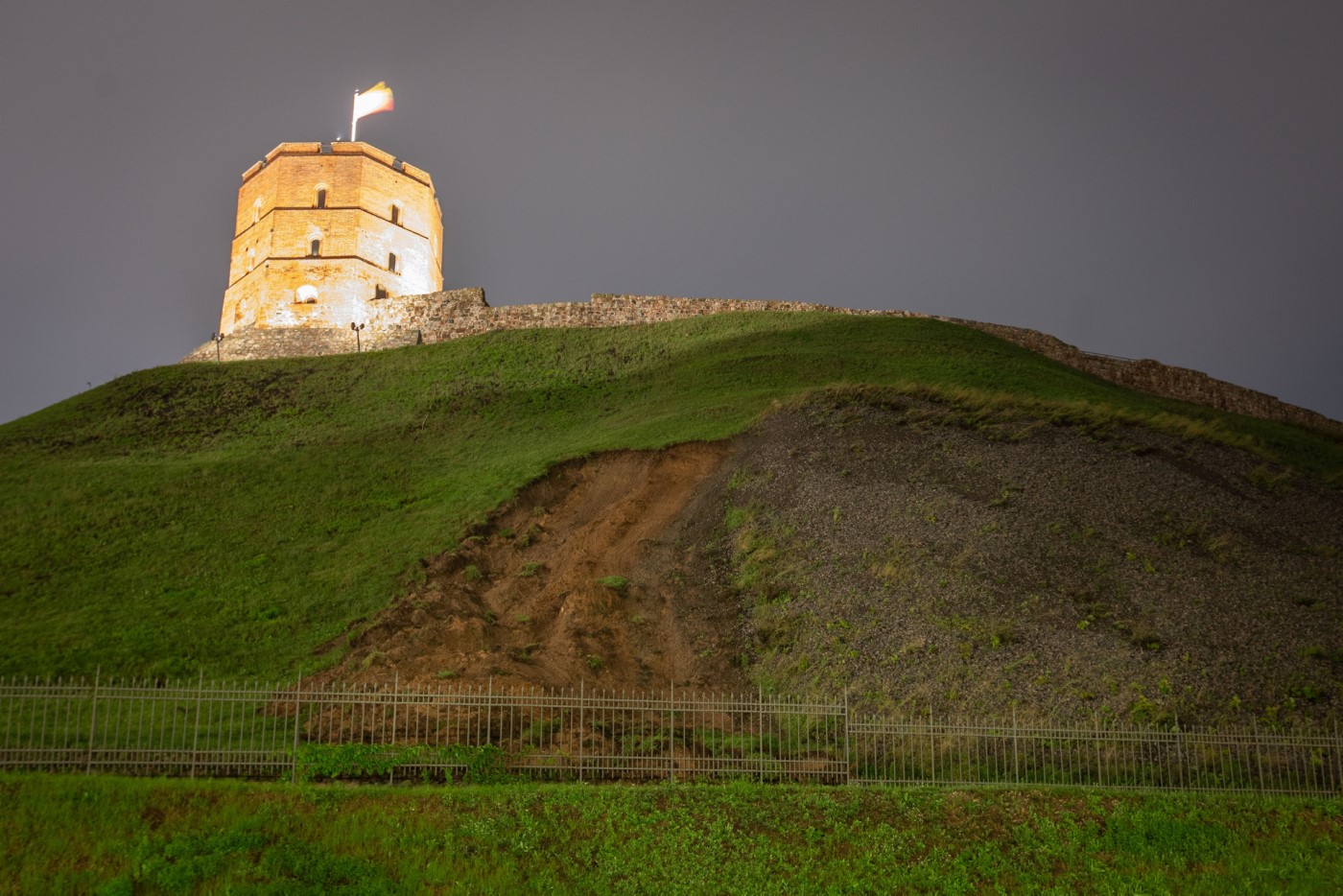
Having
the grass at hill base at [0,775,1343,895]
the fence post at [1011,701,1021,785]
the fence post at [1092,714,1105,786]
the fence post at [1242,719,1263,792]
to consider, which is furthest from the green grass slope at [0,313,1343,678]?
the fence post at [1242,719,1263,792]

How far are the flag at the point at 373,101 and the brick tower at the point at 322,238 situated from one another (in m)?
3.22

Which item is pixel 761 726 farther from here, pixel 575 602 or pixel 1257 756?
pixel 575 602

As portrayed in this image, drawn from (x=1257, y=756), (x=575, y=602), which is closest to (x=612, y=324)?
(x=575, y=602)

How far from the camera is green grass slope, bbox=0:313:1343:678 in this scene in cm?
2145

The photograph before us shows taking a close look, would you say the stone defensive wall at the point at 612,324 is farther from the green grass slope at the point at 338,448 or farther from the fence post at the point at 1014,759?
the fence post at the point at 1014,759

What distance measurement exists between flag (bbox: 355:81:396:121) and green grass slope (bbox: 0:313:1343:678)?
16.7m

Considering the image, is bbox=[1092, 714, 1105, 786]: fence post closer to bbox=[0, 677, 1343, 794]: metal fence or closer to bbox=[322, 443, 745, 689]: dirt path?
bbox=[0, 677, 1343, 794]: metal fence

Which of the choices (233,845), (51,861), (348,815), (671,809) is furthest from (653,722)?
(51,861)

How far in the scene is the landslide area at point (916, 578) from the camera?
17.2 meters

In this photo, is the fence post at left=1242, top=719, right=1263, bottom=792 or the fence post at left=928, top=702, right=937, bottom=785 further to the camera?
the fence post at left=928, top=702, right=937, bottom=785

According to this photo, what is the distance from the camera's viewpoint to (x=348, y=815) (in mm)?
11594

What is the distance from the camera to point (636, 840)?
11.7 meters

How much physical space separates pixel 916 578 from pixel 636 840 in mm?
10001

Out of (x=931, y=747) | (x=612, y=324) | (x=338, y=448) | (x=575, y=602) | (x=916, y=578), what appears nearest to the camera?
(x=931, y=747)
